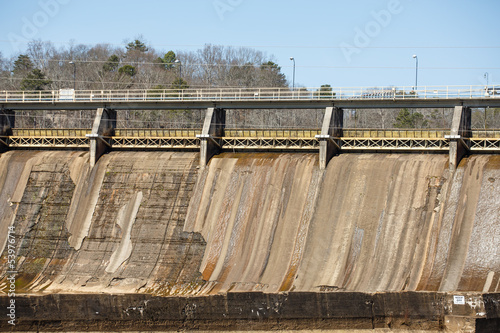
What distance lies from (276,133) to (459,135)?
14494 millimetres

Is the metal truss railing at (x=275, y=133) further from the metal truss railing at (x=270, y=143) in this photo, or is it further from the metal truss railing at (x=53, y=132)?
the metal truss railing at (x=53, y=132)

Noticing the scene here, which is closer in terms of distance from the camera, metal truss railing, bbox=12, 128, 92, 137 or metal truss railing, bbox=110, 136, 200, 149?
metal truss railing, bbox=110, 136, 200, 149

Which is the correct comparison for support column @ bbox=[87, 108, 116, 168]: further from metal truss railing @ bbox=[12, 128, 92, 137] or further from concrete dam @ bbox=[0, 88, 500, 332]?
metal truss railing @ bbox=[12, 128, 92, 137]

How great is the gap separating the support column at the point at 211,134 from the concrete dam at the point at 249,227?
3.18 feet

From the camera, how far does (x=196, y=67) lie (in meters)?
126

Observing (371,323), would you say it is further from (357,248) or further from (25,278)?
(25,278)

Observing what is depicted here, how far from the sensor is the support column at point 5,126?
200ft

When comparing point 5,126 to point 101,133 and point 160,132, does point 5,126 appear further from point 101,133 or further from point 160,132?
point 160,132

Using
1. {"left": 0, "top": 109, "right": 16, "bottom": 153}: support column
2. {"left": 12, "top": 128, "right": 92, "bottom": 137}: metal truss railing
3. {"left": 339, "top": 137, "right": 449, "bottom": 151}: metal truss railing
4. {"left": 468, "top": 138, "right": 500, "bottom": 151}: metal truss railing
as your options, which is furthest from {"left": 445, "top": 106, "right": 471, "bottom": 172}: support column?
{"left": 0, "top": 109, "right": 16, "bottom": 153}: support column

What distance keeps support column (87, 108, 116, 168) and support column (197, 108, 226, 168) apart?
357 inches

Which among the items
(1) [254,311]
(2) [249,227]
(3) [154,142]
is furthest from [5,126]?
(1) [254,311]

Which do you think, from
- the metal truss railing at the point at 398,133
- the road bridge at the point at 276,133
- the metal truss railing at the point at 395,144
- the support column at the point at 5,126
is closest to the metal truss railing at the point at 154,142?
the road bridge at the point at 276,133

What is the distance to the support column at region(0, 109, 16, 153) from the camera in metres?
61.0

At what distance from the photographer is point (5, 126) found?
202ft
